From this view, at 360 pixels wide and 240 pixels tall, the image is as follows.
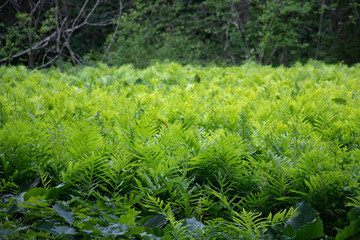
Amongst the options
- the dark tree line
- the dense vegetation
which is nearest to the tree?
the dark tree line

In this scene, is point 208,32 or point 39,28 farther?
point 208,32

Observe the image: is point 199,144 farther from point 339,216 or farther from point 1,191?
point 1,191

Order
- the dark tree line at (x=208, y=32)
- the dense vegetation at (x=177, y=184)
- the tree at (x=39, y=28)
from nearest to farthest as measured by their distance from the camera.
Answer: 1. the dense vegetation at (x=177, y=184)
2. the tree at (x=39, y=28)
3. the dark tree line at (x=208, y=32)

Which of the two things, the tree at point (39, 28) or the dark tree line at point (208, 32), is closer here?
the tree at point (39, 28)

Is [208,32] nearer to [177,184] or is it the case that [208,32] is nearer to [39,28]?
[39,28]

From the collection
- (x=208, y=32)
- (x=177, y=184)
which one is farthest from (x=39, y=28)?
(x=177, y=184)

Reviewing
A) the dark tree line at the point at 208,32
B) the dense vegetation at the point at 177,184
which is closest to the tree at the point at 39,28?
the dark tree line at the point at 208,32

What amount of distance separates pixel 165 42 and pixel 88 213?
14765 mm

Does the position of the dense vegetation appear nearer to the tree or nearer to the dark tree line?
the tree

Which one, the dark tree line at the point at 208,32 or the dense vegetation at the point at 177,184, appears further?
the dark tree line at the point at 208,32

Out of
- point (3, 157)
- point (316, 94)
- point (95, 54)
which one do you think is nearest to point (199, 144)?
point (3, 157)

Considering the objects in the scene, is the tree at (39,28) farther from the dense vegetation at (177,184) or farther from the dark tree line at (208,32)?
the dense vegetation at (177,184)

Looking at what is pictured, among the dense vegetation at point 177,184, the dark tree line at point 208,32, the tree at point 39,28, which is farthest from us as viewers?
the dark tree line at point 208,32

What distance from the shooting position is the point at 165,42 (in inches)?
616
